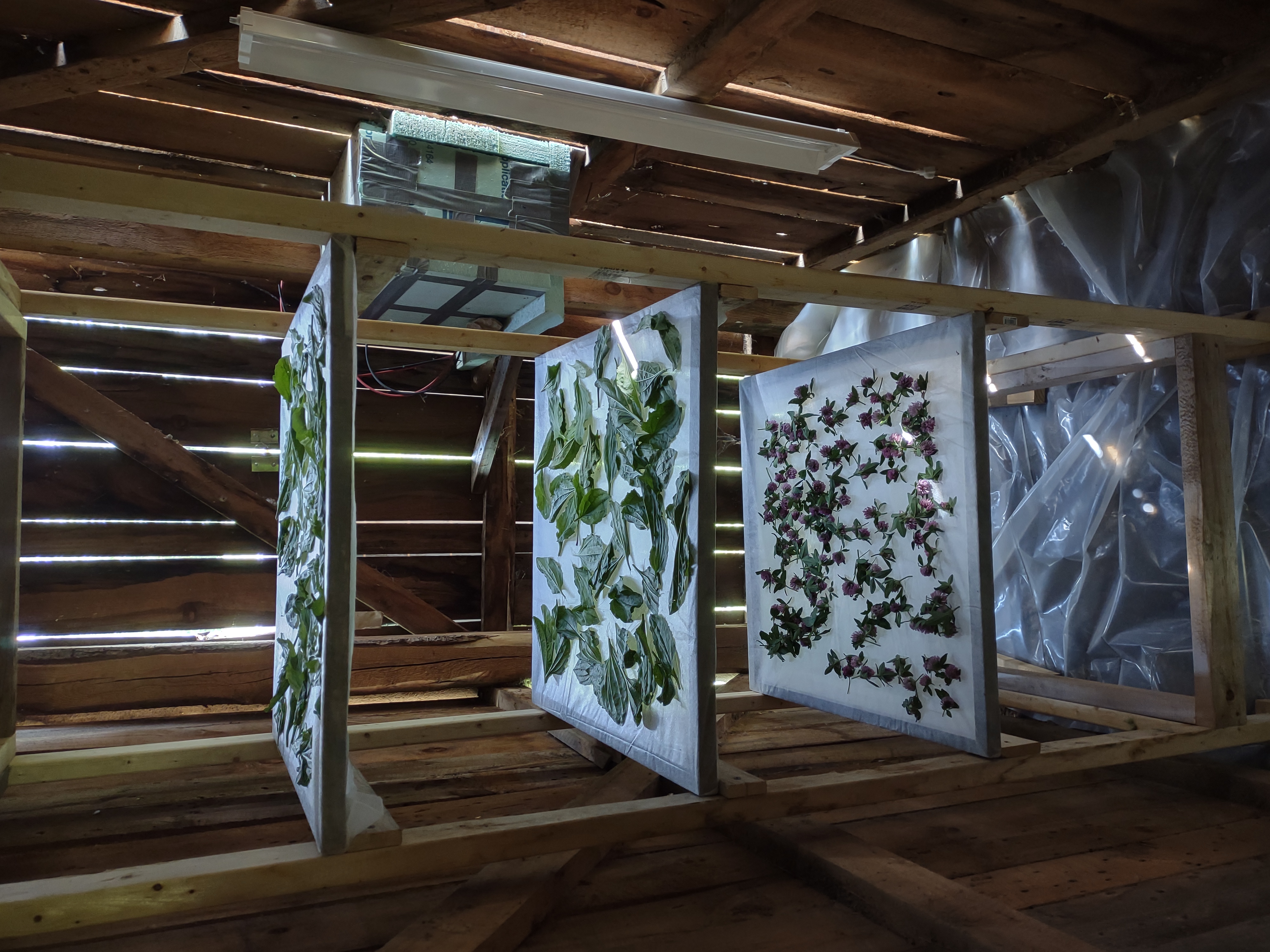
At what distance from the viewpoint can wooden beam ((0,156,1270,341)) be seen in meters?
1.41

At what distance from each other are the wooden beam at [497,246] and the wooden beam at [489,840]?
3.38 feet

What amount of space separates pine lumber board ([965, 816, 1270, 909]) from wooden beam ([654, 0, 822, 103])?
6.22 feet

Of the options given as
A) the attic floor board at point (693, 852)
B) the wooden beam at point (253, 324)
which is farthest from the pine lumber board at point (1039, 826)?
the wooden beam at point (253, 324)

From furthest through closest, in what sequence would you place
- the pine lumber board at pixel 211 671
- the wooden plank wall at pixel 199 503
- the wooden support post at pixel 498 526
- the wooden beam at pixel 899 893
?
the wooden support post at pixel 498 526
the wooden plank wall at pixel 199 503
the pine lumber board at pixel 211 671
the wooden beam at pixel 899 893

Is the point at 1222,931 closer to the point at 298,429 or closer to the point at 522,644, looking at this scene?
the point at 298,429

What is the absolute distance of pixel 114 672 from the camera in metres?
3.01

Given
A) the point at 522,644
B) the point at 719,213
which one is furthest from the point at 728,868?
the point at 719,213

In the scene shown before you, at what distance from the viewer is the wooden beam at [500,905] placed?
55.7 inches

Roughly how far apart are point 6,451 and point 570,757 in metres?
1.64

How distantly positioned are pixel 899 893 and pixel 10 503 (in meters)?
2.09

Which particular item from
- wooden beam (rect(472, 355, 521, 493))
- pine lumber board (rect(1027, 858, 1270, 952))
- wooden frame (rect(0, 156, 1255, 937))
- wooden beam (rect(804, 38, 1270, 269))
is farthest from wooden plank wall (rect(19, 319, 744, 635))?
pine lumber board (rect(1027, 858, 1270, 952))

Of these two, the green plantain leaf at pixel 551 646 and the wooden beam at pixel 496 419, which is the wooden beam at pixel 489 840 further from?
the wooden beam at pixel 496 419

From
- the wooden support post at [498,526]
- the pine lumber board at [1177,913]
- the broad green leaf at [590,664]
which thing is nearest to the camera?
the pine lumber board at [1177,913]

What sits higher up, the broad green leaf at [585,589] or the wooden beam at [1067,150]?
the wooden beam at [1067,150]
